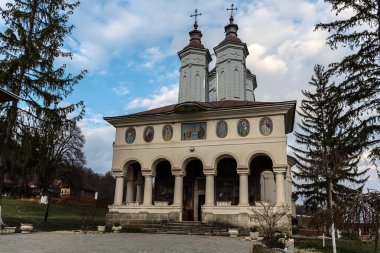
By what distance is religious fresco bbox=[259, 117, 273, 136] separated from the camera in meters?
22.0

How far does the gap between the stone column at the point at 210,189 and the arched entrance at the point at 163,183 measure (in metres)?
4.20

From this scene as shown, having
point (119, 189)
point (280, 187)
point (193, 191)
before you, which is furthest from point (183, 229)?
point (119, 189)

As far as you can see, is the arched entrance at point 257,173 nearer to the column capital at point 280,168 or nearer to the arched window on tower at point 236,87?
the column capital at point 280,168

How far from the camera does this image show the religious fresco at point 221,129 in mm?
23105

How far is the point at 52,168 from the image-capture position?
17.0 m

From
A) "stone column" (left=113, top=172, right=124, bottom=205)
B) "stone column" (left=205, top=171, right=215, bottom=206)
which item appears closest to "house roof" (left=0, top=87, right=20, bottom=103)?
"stone column" (left=205, top=171, right=215, bottom=206)

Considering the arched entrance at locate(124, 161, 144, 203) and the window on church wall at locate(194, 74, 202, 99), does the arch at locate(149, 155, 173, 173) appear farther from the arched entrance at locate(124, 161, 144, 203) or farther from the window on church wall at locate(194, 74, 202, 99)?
the window on church wall at locate(194, 74, 202, 99)

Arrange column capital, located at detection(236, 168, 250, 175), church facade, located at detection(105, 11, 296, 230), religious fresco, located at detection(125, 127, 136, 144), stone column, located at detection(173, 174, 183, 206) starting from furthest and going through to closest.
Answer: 1. religious fresco, located at detection(125, 127, 136, 144)
2. stone column, located at detection(173, 174, 183, 206)
3. column capital, located at detection(236, 168, 250, 175)
4. church facade, located at detection(105, 11, 296, 230)

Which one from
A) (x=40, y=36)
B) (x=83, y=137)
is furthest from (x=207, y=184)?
(x=83, y=137)

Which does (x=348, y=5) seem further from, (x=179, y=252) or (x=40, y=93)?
(x=40, y=93)

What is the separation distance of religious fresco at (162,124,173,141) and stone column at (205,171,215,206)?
150 inches

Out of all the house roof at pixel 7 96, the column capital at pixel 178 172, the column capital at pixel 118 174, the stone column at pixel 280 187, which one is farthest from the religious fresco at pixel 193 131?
the house roof at pixel 7 96

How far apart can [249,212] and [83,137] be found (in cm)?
2044

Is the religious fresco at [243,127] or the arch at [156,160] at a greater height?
the religious fresco at [243,127]
